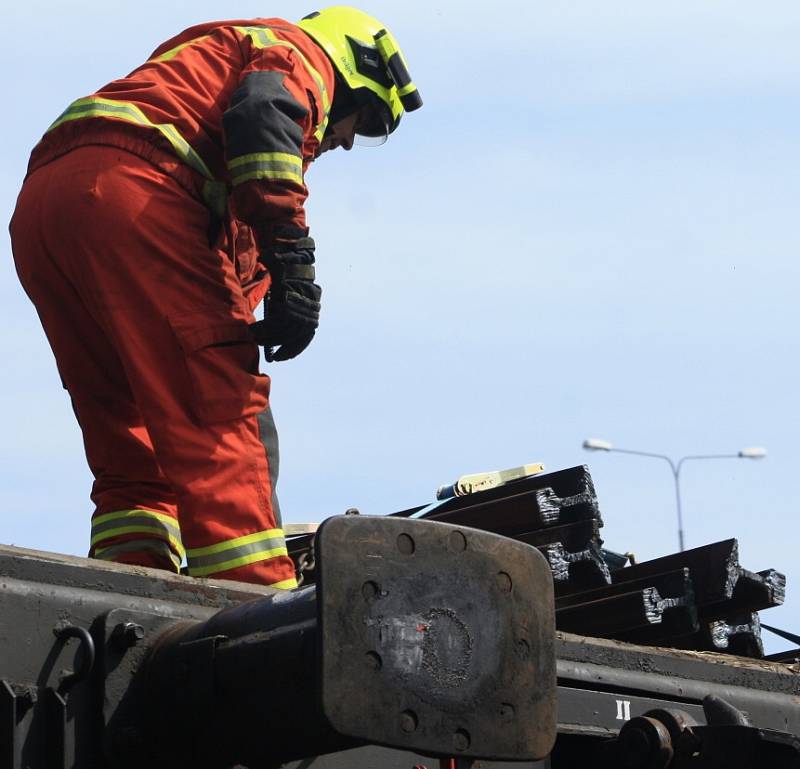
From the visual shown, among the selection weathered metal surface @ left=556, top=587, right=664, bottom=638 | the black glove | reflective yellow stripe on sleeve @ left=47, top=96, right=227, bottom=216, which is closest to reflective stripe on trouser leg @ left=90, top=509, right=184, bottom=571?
the black glove

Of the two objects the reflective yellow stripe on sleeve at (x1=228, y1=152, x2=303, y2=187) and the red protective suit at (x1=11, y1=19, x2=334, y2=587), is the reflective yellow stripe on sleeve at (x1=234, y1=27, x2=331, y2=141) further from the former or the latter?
the reflective yellow stripe on sleeve at (x1=228, y1=152, x2=303, y2=187)

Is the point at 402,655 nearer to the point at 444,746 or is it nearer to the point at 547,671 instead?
the point at 444,746

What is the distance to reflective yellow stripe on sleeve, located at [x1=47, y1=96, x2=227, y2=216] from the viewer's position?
5055 millimetres

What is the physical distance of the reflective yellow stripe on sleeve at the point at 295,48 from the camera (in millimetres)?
5344

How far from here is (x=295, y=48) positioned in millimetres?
5430

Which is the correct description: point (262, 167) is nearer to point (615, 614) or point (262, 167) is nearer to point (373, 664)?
point (615, 614)

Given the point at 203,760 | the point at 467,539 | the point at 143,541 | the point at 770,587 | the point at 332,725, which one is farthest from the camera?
the point at 770,587

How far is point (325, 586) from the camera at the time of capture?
7.89ft

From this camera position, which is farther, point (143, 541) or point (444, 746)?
point (143, 541)

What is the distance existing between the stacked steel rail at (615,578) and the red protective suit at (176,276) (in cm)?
44

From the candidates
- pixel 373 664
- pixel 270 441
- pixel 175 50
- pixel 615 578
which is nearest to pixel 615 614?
pixel 615 578

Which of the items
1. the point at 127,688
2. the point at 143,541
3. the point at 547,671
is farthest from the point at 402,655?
the point at 143,541

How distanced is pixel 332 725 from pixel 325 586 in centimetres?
18

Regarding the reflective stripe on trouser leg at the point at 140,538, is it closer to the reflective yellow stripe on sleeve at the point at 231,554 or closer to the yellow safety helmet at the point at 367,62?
the reflective yellow stripe on sleeve at the point at 231,554
